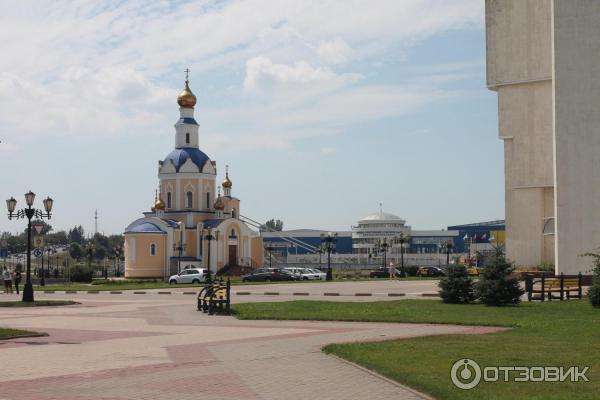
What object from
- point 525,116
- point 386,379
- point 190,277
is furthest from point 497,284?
point 190,277

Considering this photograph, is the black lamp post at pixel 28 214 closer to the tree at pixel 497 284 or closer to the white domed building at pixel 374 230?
the tree at pixel 497 284

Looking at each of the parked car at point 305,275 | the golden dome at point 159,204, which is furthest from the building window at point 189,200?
the parked car at point 305,275

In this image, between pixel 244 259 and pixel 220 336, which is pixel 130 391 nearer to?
pixel 220 336

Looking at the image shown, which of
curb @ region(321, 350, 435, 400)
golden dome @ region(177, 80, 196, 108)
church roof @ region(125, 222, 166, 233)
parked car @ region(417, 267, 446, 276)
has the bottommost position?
parked car @ region(417, 267, 446, 276)

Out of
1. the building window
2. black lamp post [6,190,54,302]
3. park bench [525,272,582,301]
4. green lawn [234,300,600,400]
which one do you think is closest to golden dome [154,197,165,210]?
the building window

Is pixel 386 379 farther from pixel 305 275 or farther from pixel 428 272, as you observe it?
pixel 428 272

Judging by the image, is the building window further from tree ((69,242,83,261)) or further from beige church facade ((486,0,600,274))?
tree ((69,242,83,261))

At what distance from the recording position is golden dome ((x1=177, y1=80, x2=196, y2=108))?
82.4 metres

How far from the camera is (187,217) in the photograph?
3273 inches

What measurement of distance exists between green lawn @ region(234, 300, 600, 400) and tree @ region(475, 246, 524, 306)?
405mm

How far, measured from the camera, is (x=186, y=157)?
82.6m

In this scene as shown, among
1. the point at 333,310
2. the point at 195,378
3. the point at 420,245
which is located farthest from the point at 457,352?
the point at 420,245

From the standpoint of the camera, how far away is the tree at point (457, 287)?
25422 mm

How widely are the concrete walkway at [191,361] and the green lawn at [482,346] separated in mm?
546
